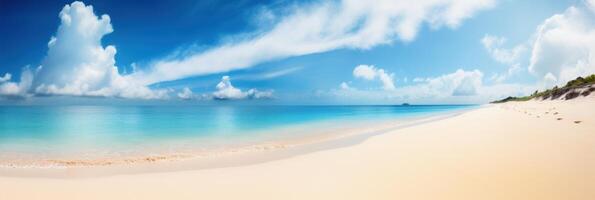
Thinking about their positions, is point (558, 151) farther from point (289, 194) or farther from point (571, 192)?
point (289, 194)

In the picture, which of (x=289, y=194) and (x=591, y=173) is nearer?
(x=289, y=194)

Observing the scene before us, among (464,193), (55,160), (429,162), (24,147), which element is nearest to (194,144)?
(55,160)

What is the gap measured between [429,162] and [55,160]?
1194cm

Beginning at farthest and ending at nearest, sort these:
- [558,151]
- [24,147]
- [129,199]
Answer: [24,147], [558,151], [129,199]

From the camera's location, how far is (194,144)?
48.5ft

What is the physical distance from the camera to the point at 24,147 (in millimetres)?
14156

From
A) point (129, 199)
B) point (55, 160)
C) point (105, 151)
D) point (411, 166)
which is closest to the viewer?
point (129, 199)

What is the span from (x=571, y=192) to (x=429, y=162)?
306cm

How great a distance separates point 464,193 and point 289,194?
2.82m

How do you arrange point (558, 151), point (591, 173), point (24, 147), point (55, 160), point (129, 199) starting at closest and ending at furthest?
point (129, 199) → point (591, 173) → point (558, 151) → point (55, 160) → point (24, 147)

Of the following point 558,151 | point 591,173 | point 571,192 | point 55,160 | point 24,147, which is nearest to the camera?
point 571,192

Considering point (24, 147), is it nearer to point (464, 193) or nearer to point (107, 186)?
point (107, 186)

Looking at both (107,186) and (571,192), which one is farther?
(107,186)

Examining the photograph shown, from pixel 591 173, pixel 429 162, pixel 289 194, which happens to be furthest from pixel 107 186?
pixel 591 173
